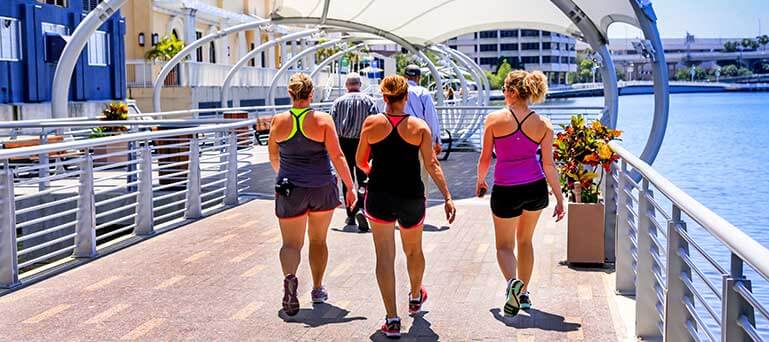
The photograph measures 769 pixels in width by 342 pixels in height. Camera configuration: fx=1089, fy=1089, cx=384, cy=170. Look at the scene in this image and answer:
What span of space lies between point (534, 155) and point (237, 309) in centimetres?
223

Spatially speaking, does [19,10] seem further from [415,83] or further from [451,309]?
[451,309]

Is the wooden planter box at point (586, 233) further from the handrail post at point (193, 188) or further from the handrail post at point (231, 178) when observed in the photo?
the handrail post at point (231, 178)

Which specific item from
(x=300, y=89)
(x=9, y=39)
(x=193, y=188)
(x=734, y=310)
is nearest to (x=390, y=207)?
(x=300, y=89)

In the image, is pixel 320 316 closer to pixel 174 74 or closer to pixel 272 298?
pixel 272 298

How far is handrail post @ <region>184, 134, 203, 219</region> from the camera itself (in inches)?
472

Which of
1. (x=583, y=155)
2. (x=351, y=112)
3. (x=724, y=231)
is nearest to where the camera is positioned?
(x=724, y=231)

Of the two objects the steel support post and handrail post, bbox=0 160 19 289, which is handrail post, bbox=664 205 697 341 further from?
handrail post, bbox=0 160 19 289

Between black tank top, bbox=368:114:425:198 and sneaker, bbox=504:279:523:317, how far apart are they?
0.90 metres

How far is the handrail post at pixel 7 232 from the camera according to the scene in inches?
312

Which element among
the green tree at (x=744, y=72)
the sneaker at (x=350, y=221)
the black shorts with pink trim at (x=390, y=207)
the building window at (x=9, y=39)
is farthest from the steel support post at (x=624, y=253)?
the green tree at (x=744, y=72)

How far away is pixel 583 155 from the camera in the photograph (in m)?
8.69

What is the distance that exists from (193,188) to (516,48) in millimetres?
155474

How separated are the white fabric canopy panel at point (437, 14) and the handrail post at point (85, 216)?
30.3 ft

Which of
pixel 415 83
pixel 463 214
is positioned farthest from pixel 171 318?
pixel 463 214
